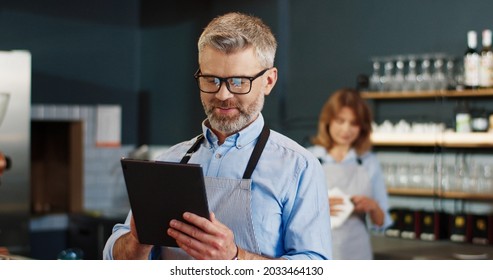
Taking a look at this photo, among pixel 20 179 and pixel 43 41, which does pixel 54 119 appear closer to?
pixel 43 41

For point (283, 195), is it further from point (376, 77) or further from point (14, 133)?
point (376, 77)

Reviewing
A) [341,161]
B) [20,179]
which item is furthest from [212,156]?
[20,179]

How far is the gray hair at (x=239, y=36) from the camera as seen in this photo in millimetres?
1873

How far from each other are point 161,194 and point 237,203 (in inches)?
6.7

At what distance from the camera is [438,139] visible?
4.81m

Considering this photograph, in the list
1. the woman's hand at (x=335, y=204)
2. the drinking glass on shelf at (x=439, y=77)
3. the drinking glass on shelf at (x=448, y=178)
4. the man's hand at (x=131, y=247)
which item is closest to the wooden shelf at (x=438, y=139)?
the drinking glass on shelf at (x=448, y=178)

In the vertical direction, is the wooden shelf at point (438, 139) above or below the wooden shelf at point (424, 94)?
below

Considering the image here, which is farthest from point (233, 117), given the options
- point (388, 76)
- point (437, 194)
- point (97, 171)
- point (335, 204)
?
point (97, 171)

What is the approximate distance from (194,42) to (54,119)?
1.07 metres

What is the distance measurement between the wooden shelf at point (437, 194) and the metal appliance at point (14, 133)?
→ 1.98 m

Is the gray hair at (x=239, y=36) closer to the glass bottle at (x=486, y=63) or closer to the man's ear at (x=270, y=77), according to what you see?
the man's ear at (x=270, y=77)

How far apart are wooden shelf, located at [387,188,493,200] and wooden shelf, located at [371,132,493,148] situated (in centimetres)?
26

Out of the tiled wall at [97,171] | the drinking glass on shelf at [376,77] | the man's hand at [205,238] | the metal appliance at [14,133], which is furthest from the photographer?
the tiled wall at [97,171]

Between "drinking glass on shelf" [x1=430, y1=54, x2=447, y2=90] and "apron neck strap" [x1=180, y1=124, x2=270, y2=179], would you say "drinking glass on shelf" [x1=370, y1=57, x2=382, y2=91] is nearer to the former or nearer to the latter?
"drinking glass on shelf" [x1=430, y1=54, x2=447, y2=90]
